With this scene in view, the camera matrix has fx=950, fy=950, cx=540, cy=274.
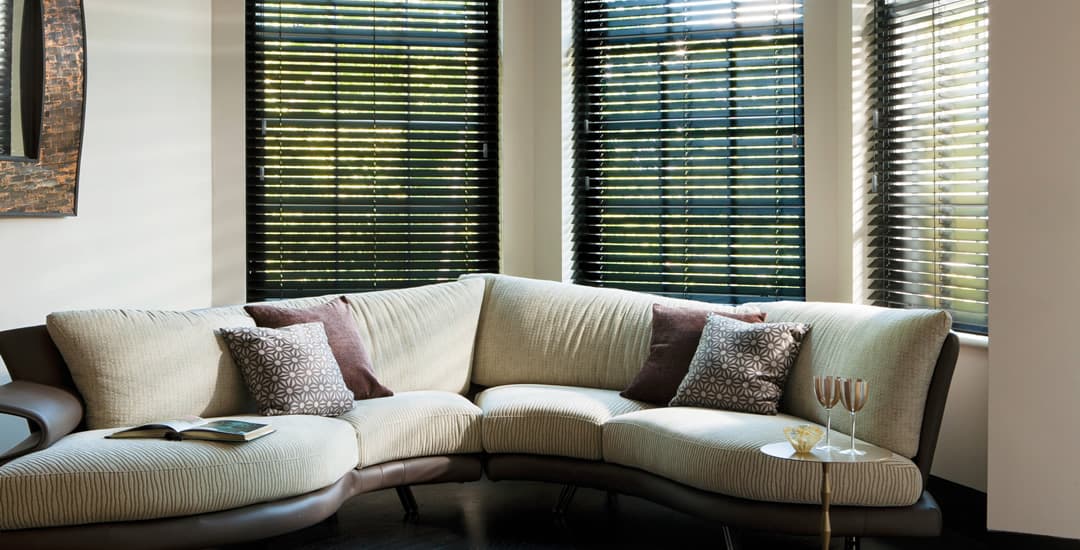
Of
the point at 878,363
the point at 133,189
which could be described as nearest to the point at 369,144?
the point at 133,189

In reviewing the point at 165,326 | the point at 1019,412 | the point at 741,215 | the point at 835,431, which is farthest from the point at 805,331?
the point at 165,326

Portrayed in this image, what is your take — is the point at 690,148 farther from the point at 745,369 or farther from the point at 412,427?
the point at 412,427

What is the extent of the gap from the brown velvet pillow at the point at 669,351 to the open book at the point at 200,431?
1554 mm

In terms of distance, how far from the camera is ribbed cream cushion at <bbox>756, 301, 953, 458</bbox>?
3203mm

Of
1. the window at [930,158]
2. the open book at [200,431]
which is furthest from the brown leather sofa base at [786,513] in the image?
the open book at [200,431]

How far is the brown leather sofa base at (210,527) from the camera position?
278 centimetres

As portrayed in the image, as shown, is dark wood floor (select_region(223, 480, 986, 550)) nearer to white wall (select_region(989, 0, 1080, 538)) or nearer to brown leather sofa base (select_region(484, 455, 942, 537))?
brown leather sofa base (select_region(484, 455, 942, 537))

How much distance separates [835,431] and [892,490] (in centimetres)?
47

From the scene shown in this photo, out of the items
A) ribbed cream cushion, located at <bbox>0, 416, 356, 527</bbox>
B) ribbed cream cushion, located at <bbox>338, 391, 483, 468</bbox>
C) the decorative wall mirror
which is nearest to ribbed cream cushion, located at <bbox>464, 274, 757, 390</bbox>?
ribbed cream cushion, located at <bbox>338, 391, 483, 468</bbox>

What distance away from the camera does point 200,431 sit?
3127mm

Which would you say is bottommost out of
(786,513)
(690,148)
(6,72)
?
(786,513)

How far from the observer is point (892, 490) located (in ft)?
9.98

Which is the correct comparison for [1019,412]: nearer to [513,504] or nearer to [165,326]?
[513,504]

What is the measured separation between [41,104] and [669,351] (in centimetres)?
266
